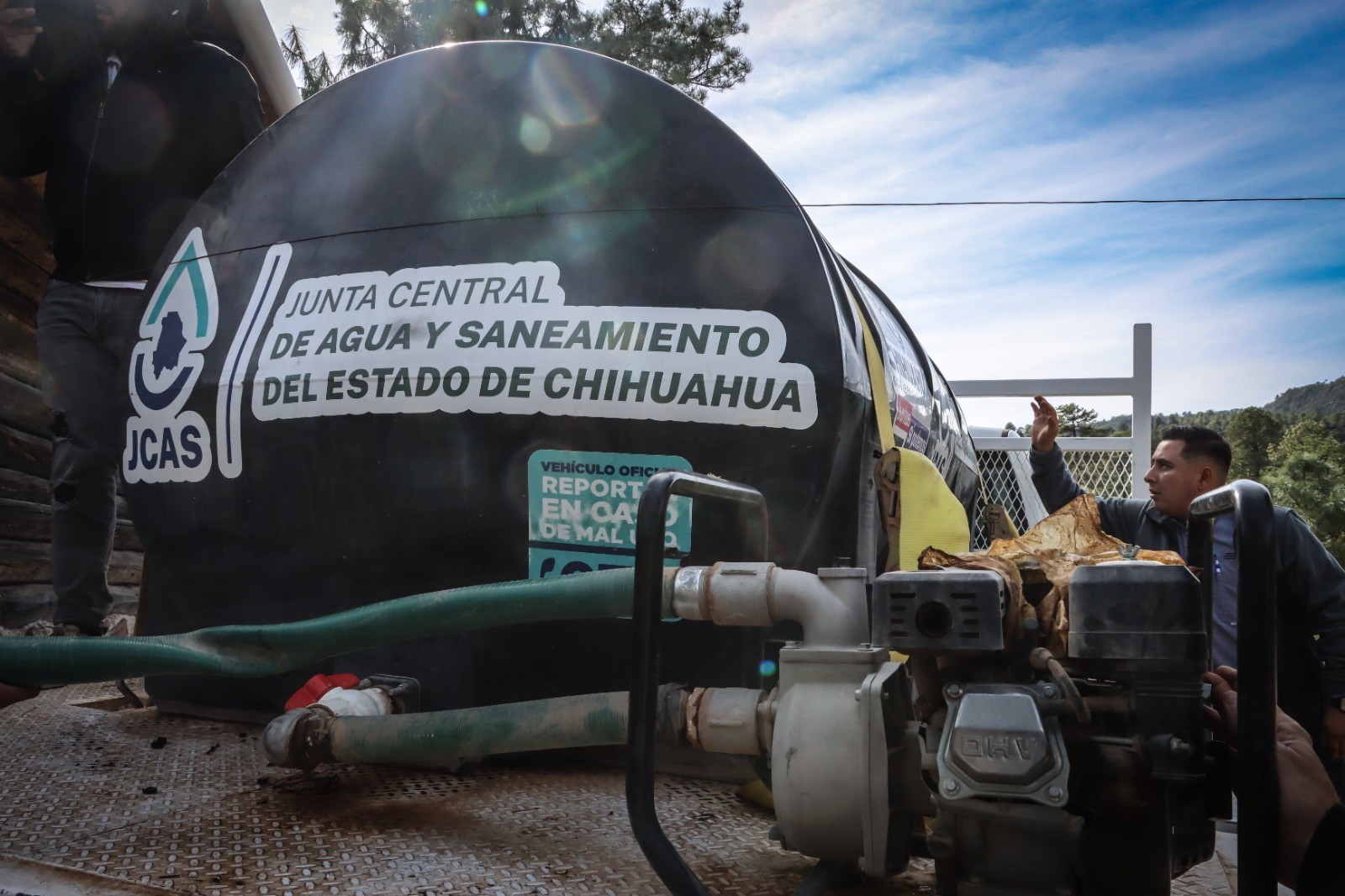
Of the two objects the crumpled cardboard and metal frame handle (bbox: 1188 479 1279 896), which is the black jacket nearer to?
the crumpled cardboard

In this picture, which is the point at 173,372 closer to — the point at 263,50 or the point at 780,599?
the point at 780,599

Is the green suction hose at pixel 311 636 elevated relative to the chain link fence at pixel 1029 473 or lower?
lower

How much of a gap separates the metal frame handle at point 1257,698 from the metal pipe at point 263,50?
486cm

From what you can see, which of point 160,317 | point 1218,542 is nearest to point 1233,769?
point 1218,542

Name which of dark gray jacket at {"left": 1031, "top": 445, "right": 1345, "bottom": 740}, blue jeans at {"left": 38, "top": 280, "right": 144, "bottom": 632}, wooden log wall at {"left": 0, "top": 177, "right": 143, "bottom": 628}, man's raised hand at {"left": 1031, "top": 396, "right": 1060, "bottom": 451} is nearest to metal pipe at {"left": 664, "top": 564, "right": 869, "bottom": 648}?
dark gray jacket at {"left": 1031, "top": 445, "right": 1345, "bottom": 740}

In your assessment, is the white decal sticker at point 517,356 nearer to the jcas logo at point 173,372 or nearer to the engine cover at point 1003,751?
the jcas logo at point 173,372

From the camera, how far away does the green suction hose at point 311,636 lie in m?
1.72

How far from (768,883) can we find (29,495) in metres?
4.79

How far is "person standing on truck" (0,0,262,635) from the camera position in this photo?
2990 millimetres

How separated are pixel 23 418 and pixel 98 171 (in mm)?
2079

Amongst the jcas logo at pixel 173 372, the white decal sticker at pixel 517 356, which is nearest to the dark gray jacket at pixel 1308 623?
the white decal sticker at pixel 517 356

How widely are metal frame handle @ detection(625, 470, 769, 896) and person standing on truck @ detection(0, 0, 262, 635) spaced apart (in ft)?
6.70

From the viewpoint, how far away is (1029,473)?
207 inches

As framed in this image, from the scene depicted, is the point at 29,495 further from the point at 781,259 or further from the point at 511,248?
the point at 781,259
